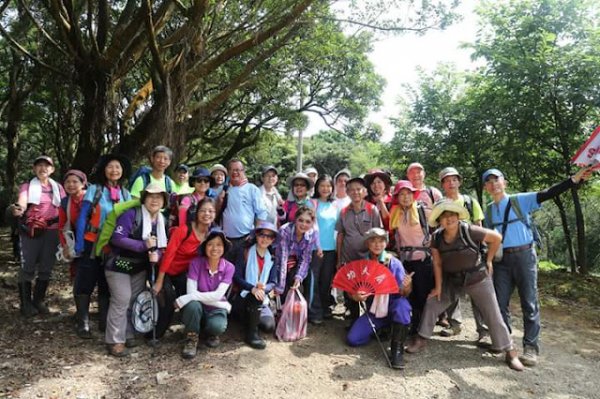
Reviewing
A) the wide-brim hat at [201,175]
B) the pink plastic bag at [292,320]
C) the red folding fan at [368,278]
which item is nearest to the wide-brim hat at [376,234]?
the red folding fan at [368,278]

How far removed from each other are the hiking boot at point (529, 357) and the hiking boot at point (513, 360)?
72mm

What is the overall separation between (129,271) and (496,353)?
4211 millimetres

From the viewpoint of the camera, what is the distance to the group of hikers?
4.44m

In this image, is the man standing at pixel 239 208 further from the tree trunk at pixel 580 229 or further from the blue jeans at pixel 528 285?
the tree trunk at pixel 580 229

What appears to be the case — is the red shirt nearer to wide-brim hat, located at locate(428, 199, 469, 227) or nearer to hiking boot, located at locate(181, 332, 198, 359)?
hiking boot, located at locate(181, 332, 198, 359)

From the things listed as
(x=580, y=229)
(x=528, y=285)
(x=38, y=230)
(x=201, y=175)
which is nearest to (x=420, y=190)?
(x=528, y=285)

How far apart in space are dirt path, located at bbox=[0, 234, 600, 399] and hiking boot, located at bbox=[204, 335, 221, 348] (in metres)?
0.07

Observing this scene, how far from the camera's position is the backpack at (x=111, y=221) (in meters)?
4.40

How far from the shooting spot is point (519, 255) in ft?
15.2

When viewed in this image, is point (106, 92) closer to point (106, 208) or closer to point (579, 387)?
point (106, 208)

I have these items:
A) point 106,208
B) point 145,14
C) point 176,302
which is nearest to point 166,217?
point 106,208

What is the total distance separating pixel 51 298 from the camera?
615cm

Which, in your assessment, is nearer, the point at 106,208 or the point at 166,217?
the point at 106,208

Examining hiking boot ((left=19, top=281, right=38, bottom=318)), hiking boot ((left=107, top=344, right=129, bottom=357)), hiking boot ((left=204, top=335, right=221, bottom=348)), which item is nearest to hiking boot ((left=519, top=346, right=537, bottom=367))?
hiking boot ((left=204, top=335, right=221, bottom=348))
